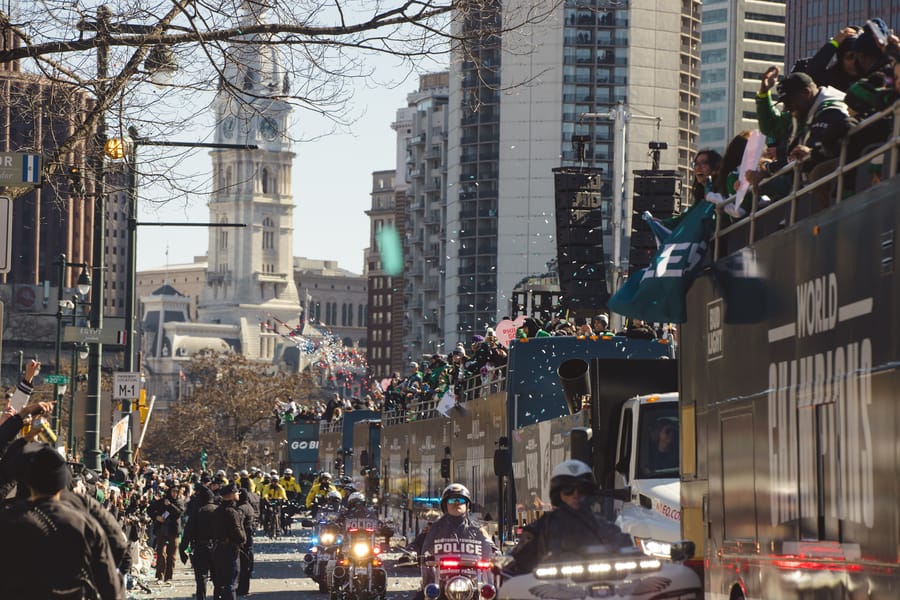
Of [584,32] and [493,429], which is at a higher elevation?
[584,32]

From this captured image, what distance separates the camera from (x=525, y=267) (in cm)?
15612

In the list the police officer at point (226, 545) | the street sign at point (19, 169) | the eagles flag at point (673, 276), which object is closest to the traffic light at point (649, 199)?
the police officer at point (226, 545)

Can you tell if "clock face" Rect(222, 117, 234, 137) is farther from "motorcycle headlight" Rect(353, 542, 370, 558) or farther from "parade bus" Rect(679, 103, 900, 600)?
"motorcycle headlight" Rect(353, 542, 370, 558)

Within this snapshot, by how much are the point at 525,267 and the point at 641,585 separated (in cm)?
14629

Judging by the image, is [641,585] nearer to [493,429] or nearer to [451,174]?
[493,429]

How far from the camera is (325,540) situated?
88.4 feet

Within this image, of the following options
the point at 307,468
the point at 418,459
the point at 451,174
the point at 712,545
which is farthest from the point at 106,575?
the point at 451,174

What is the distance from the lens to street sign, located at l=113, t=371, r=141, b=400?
33.9 meters

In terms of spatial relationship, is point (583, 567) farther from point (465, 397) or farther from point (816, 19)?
point (816, 19)

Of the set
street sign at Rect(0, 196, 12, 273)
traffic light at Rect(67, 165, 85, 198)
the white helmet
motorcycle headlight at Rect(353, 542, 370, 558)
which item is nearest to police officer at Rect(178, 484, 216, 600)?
motorcycle headlight at Rect(353, 542, 370, 558)

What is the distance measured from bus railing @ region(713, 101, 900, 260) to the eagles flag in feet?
0.85

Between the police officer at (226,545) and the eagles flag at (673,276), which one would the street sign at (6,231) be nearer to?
the eagles flag at (673,276)

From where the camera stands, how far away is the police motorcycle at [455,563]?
17.7 meters

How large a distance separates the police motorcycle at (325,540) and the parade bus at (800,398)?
12273 mm
